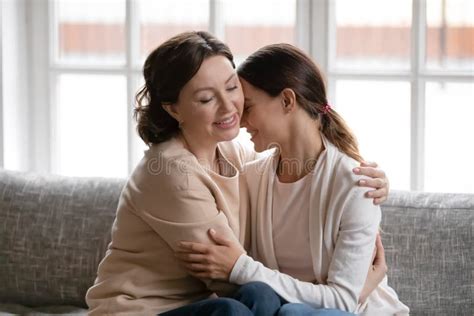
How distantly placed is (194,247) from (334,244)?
13.8 inches

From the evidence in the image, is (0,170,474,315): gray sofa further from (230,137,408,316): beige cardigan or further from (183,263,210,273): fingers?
(183,263,210,273): fingers

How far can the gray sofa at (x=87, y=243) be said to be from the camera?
267 centimetres

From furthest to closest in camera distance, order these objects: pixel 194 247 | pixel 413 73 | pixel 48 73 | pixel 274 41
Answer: pixel 48 73, pixel 274 41, pixel 413 73, pixel 194 247

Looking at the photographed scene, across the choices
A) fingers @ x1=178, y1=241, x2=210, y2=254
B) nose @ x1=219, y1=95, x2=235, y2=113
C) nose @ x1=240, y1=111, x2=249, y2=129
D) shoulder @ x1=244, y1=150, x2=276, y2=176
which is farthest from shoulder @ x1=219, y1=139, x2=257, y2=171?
fingers @ x1=178, y1=241, x2=210, y2=254

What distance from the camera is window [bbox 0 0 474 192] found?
308cm

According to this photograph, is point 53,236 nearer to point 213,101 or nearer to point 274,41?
point 213,101

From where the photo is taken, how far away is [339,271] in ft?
7.72

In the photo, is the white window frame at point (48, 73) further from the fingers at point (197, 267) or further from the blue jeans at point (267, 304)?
the blue jeans at point (267, 304)

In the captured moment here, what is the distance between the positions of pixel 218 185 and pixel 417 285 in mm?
655

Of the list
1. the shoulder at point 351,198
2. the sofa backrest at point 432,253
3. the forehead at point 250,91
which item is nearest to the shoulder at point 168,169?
the forehead at point 250,91

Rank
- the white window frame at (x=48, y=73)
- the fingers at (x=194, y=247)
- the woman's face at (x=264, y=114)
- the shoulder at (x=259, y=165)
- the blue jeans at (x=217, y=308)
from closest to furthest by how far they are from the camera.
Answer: the blue jeans at (x=217, y=308), the fingers at (x=194, y=247), the woman's face at (x=264, y=114), the shoulder at (x=259, y=165), the white window frame at (x=48, y=73)

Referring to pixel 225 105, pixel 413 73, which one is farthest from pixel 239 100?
pixel 413 73

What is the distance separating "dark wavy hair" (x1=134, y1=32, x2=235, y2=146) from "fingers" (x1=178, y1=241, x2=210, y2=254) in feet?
0.92

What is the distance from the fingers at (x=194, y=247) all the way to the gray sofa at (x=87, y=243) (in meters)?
0.63
